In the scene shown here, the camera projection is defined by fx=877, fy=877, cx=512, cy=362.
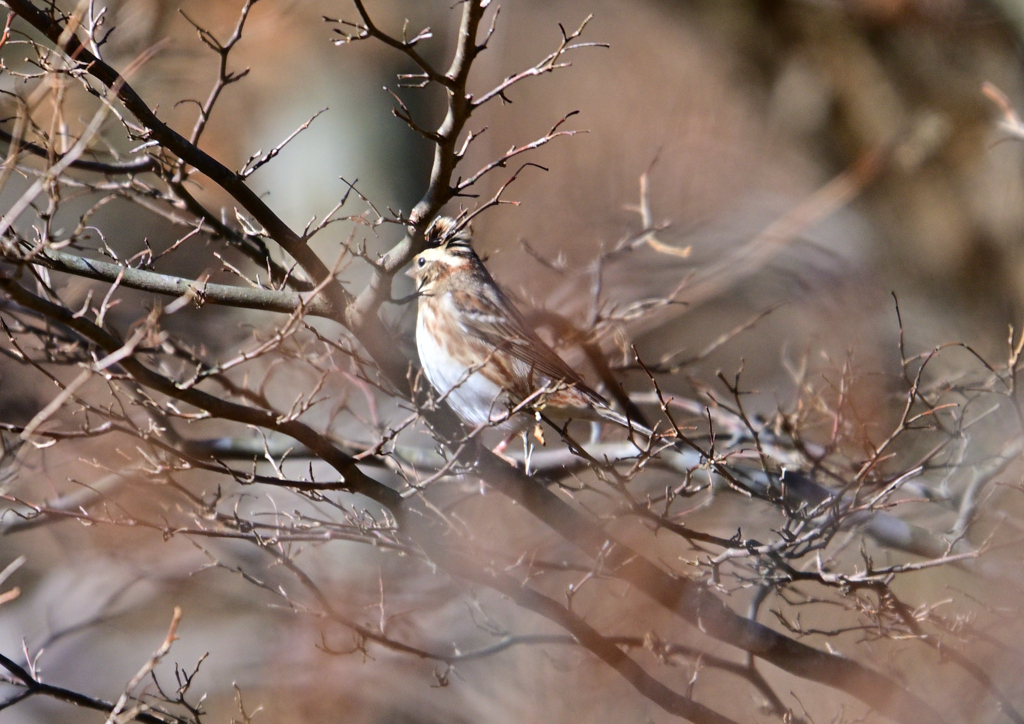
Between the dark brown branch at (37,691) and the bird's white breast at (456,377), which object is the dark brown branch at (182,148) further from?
the dark brown branch at (37,691)

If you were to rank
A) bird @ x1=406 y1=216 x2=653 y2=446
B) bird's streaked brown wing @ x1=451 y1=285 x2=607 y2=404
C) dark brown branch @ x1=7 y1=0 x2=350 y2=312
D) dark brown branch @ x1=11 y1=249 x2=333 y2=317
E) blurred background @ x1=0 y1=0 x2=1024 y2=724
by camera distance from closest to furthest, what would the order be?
dark brown branch @ x1=7 y1=0 x2=350 y2=312, dark brown branch @ x1=11 y1=249 x2=333 y2=317, bird @ x1=406 y1=216 x2=653 y2=446, bird's streaked brown wing @ x1=451 y1=285 x2=607 y2=404, blurred background @ x1=0 y1=0 x2=1024 y2=724

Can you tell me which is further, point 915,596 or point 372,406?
point 915,596

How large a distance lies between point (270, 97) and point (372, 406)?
690 centimetres

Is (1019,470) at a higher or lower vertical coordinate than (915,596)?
lower

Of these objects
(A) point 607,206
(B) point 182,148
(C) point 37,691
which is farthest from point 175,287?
(A) point 607,206

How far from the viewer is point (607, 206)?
830 centimetres

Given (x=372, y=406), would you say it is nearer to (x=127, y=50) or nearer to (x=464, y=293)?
(x=464, y=293)

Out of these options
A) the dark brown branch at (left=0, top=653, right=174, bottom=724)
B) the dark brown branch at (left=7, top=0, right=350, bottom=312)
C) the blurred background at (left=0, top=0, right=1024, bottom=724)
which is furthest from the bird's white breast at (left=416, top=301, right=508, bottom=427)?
the dark brown branch at (left=0, top=653, right=174, bottom=724)

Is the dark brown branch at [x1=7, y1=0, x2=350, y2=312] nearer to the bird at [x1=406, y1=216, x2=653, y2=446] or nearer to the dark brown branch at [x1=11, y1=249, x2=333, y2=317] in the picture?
the dark brown branch at [x1=11, y1=249, x2=333, y2=317]

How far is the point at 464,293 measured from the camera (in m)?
4.90

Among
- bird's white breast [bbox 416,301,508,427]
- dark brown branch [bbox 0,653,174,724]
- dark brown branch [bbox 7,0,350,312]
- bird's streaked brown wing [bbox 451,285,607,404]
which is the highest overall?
bird's streaked brown wing [bbox 451,285,607,404]

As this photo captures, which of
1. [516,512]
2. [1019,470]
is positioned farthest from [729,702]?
[1019,470]

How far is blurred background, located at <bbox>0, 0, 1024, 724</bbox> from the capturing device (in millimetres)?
5961

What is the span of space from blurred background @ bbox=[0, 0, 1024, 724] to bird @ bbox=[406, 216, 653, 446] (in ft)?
1.02
